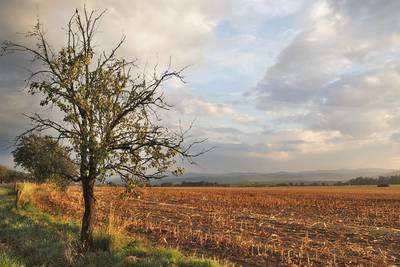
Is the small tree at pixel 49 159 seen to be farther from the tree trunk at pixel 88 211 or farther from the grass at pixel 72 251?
the grass at pixel 72 251

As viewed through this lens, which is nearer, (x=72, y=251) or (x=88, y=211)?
(x=72, y=251)

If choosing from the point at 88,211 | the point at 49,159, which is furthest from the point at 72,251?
the point at 49,159

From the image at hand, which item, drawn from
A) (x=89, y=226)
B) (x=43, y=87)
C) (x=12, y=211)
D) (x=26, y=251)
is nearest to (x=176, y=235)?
(x=89, y=226)

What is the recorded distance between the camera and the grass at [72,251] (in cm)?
1331

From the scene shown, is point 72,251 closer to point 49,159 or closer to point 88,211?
point 88,211

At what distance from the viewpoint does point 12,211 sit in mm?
27844

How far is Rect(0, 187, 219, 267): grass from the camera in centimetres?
1331

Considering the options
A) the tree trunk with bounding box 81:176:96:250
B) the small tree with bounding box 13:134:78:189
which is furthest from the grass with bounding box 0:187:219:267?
the small tree with bounding box 13:134:78:189

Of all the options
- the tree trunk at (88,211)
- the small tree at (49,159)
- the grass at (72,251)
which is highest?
the small tree at (49,159)

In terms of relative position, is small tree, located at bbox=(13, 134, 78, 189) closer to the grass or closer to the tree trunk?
the tree trunk

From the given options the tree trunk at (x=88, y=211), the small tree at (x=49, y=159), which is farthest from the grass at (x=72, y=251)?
the small tree at (x=49, y=159)

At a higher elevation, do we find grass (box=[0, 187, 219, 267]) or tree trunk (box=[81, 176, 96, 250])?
tree trunk (box=[81, 176, 96, 250])

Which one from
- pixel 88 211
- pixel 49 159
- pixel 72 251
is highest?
pixel 49 159

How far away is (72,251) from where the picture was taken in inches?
582
